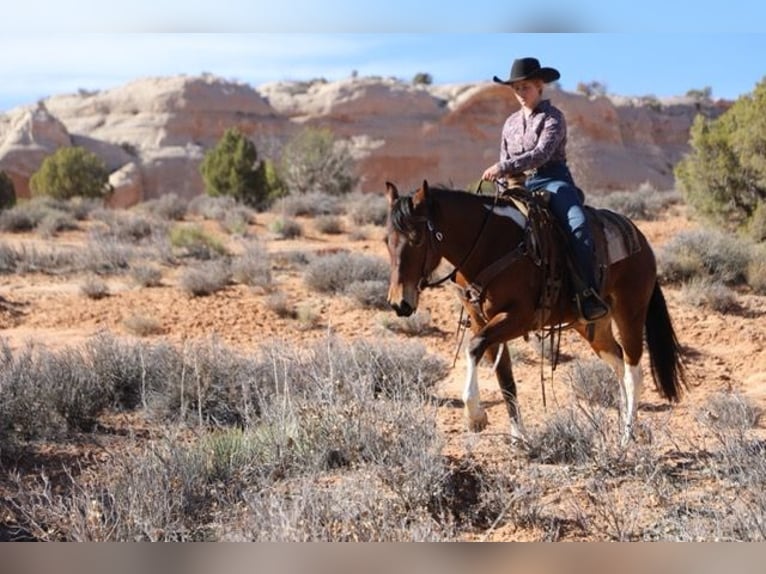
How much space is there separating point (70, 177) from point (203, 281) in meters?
26.0

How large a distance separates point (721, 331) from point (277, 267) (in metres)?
8.83

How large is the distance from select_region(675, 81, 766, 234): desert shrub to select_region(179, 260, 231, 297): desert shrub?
1037cm

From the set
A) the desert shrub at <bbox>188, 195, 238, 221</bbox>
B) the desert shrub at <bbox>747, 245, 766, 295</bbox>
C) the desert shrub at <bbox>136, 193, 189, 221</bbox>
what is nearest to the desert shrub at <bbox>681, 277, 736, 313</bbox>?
the desert shrub at <bbox>747, 245, 766, 295</bbox>

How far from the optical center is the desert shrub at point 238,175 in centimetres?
3478

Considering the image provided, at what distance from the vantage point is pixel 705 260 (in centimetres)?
1468

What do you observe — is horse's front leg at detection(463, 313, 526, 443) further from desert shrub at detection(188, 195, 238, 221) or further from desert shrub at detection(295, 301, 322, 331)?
desert shrub at detection(188, 195, 238, 221)

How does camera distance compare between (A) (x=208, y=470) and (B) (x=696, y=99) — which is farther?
→ (B) (x=696, y=99)

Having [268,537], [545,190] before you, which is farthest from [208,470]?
[545,190]

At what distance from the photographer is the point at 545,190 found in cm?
701

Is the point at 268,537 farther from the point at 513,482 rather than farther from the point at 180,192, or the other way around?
the point at 180,192

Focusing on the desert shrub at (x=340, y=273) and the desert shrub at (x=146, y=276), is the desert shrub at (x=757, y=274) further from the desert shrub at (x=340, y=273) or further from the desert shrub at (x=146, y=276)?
the desert shrub at (x=146, y=276)

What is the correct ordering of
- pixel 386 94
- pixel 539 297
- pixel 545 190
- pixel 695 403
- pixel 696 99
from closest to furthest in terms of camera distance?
pixel 539 297
pixel 545 190
pixel 695 403
pixel 386 94
pixel 696 99

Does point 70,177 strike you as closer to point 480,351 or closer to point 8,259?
point 8,259

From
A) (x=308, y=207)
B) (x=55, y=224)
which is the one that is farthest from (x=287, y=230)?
(x=55, y=224)
